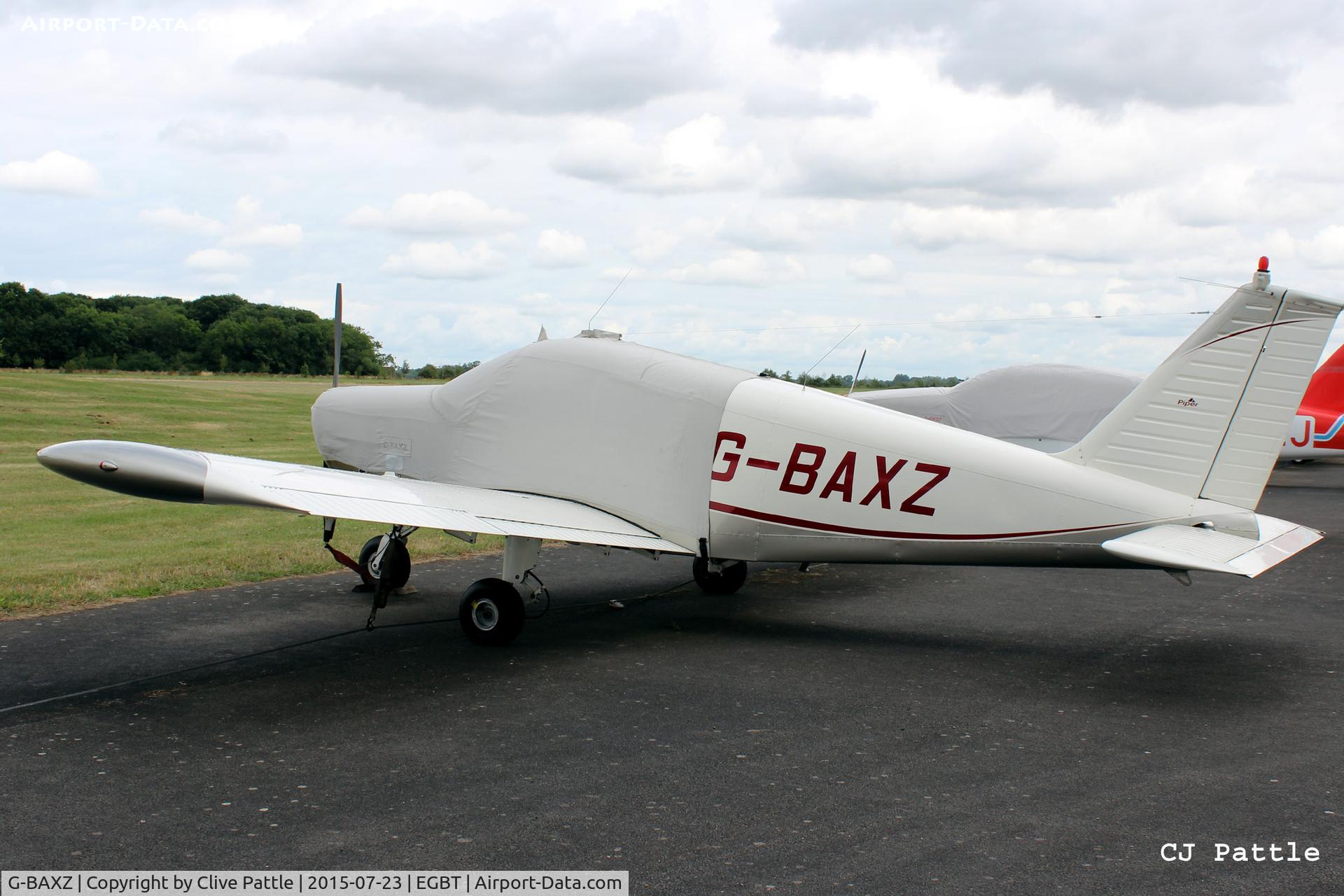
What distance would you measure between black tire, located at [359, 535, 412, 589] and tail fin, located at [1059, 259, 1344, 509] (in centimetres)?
570

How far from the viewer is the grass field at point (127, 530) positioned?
32.9ft

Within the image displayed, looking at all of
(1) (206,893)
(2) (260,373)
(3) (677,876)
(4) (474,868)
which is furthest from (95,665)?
(2) (260,373)

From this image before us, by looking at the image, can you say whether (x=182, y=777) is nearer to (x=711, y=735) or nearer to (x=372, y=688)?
(x=372, y=688)

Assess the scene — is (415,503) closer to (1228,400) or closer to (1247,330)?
(1228,400)

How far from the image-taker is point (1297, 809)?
4.88 metres

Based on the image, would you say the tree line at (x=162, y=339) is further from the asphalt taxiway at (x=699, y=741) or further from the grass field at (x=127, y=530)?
the asphalt taxiway at (x=699, y=741)

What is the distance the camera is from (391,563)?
8.94 metres

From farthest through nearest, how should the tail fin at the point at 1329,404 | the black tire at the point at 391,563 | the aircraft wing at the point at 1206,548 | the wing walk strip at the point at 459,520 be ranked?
the tail fin at the point at 1329,404 → the black tire at the point at 391,563 → the wing walk strip at the point at 459,520 → the aircraft wing at the point at 1206,548

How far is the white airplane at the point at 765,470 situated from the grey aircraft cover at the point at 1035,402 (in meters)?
10.1

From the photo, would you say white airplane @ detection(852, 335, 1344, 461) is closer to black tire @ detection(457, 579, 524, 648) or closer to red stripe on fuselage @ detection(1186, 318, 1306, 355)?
red stripe on fuselage @ detection(1186, 318, 1306, 355)

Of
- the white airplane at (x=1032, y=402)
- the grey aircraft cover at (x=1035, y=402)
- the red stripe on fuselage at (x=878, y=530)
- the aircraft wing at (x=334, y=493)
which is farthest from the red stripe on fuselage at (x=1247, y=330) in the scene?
the grey aircraft cover at (x=1035, y=402)

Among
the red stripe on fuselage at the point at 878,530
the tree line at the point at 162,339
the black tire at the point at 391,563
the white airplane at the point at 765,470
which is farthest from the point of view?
the tree line at the point at 162,339

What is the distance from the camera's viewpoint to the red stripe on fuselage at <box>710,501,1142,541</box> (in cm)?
732

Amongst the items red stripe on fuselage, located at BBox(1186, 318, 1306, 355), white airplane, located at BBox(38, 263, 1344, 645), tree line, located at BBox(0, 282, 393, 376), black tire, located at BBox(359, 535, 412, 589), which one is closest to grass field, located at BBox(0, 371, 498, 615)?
black tire, located at BBox(359, 535, 412, 589)
